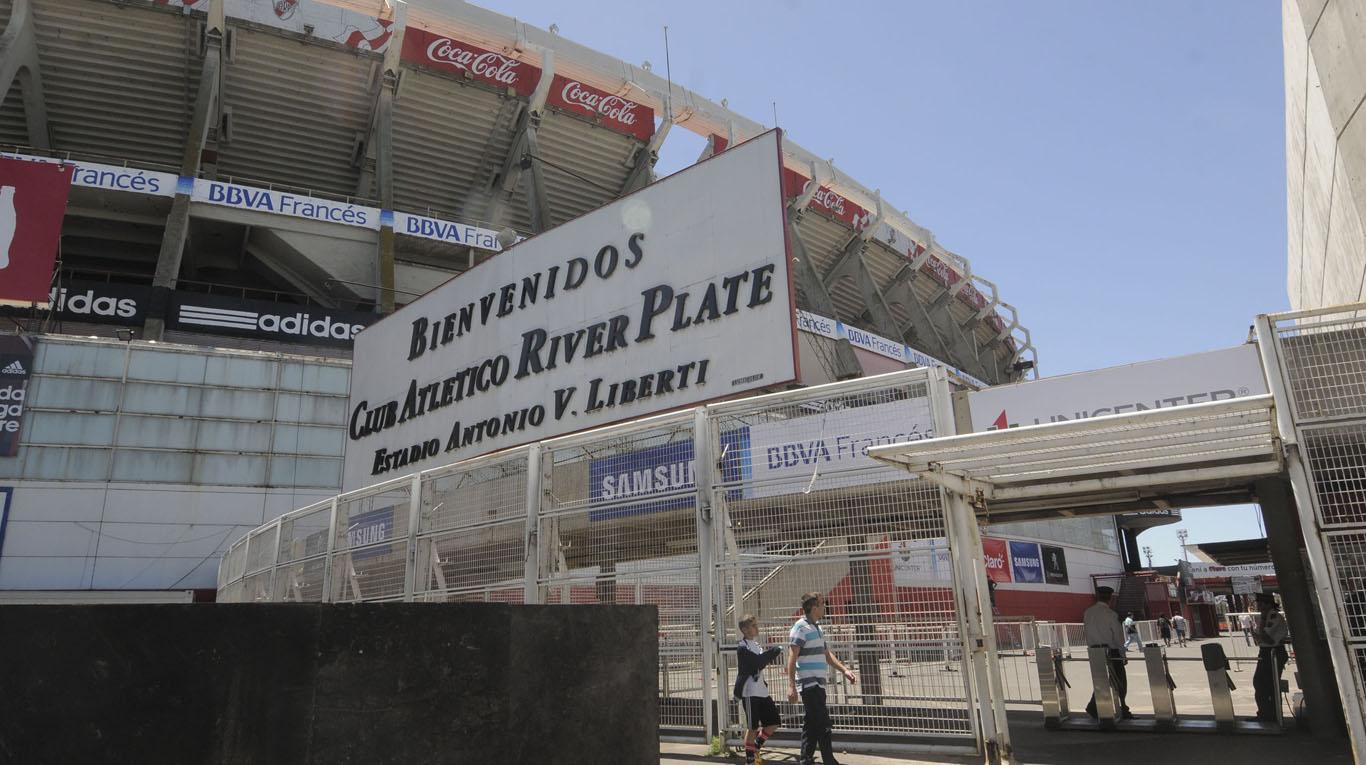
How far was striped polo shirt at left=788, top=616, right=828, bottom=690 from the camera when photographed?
19.5 ft

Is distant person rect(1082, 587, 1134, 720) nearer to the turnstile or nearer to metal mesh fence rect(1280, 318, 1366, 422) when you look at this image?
the turnstile

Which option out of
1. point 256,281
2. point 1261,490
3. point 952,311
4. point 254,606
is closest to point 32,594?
point 256,281

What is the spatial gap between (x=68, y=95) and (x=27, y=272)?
982 cm

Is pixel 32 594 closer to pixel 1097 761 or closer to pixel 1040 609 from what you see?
pixel 1097 761

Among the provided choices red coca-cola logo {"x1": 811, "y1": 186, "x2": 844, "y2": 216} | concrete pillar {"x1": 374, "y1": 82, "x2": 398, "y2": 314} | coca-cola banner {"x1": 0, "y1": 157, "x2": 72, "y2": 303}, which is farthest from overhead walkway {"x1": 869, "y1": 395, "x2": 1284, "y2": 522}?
red coca-cola logo {"x1": 811, "y1": 186, "x2": 844, "y2": 216}

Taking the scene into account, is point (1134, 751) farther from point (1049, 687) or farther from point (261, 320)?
point (261, 320)

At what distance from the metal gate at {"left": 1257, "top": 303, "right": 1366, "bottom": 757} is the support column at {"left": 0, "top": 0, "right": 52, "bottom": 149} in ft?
111

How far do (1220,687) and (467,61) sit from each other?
31829mm

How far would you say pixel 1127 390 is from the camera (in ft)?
30.2

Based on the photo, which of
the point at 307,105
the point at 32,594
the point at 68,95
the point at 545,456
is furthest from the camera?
the point at 307,105

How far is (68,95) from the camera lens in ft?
97.3

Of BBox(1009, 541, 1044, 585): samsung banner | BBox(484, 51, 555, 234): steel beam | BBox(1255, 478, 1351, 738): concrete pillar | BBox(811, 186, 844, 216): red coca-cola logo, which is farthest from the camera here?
BBox(811, 186, 844, 216): red coca-cola logo

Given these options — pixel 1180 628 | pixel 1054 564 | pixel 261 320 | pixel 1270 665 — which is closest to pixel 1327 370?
pixel 1270 665

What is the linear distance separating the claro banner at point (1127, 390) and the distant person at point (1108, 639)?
6.78ft
